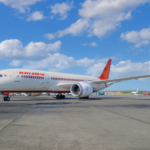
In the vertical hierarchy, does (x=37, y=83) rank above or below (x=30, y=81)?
below

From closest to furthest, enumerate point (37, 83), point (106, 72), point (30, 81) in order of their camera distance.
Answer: point (30, 81), point (37, 83), point (106, 72)

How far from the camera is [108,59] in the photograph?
3503 cm

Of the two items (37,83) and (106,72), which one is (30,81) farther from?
(106,72)

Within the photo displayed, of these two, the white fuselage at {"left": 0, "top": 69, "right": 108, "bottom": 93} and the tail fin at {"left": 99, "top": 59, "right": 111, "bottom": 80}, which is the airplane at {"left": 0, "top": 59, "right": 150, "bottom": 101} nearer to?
the white fuselage at {"left": 0, "top": 69, "right": 108, "bottom": 93}

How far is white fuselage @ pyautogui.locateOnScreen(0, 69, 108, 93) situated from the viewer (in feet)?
65.1

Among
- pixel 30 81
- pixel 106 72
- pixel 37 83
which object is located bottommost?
pixel 37 83

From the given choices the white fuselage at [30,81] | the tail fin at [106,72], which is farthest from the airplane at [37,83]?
the tail fin at [106,72]

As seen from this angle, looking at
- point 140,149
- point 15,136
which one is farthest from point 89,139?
point 15,136

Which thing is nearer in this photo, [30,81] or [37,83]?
[30,81]

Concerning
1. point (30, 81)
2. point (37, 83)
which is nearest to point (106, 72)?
point (37, 83)

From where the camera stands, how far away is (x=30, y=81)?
70.2 ft

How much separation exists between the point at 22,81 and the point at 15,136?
57.6ft

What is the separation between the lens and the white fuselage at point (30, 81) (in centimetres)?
1983

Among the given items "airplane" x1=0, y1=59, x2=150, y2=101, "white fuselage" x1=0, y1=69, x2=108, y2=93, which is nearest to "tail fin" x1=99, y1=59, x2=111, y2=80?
"airplane" x1=0, y1=59, x2=150, y2=101
